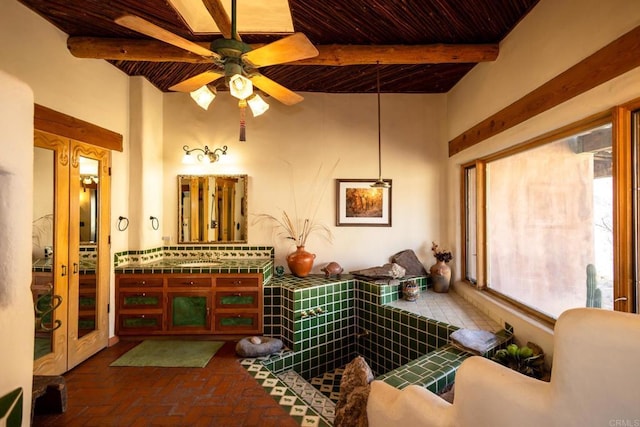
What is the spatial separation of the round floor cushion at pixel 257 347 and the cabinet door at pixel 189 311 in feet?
1.78

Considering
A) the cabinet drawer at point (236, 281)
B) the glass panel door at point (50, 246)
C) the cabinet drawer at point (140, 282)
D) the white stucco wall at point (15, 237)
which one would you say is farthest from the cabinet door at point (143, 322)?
the white stucco wall at point (15, 237)

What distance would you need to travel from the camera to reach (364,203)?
3859mm

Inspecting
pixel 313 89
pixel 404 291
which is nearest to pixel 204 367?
pixel 404 291

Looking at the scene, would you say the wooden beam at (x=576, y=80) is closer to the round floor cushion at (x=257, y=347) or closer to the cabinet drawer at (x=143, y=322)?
the round floor cushion at (x=257, y=347)

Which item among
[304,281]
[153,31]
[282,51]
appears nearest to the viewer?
[153,31]

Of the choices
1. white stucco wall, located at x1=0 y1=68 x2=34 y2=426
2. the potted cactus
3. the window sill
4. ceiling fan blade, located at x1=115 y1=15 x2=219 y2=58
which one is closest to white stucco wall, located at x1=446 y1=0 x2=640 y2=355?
the window sill

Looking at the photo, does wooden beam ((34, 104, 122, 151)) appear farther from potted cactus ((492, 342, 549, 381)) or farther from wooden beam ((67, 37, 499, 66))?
potted cactus ((492, 342, 549, 381))

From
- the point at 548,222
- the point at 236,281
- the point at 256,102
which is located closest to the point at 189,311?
the point at 236,281

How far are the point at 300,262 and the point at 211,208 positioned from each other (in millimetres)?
1363

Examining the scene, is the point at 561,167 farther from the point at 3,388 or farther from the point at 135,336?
the point at 135,336

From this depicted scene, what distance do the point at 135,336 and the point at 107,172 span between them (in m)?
1.80

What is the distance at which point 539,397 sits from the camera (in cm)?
87

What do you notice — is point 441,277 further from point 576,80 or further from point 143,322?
point 143,322

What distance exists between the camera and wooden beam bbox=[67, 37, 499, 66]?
264 centimetres
